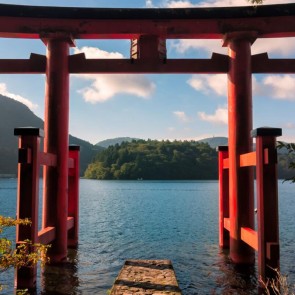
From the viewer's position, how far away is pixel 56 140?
362 inches

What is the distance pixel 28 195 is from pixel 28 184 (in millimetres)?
228

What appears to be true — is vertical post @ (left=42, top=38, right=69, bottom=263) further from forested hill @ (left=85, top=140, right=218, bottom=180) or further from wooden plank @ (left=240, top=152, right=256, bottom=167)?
forested hill @ (left=85, top=140, right=218, bottom=180)

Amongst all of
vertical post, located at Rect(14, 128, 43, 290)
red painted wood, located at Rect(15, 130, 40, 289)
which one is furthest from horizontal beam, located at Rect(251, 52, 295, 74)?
red painted wood, located at Rect(15, 130, 40, 289)

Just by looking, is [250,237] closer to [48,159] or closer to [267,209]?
[267,209]

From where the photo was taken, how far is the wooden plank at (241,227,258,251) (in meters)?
7.75

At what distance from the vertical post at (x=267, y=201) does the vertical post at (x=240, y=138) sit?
1738mm

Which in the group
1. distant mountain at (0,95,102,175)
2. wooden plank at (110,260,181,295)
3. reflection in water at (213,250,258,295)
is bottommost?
reflection in water at (213,250,258,295)

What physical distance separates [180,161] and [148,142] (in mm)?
22088

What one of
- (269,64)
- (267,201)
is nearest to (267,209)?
(267,201)

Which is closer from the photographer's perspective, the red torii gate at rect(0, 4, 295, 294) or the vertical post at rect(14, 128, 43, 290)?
the vertical post at rect(14, 128, 43, 290)

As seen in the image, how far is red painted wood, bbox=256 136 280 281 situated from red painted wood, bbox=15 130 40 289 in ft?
15.0

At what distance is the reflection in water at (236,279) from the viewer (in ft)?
25.7

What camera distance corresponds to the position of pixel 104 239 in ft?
52.5

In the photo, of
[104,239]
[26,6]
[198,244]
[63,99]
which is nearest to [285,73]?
[63,99]
